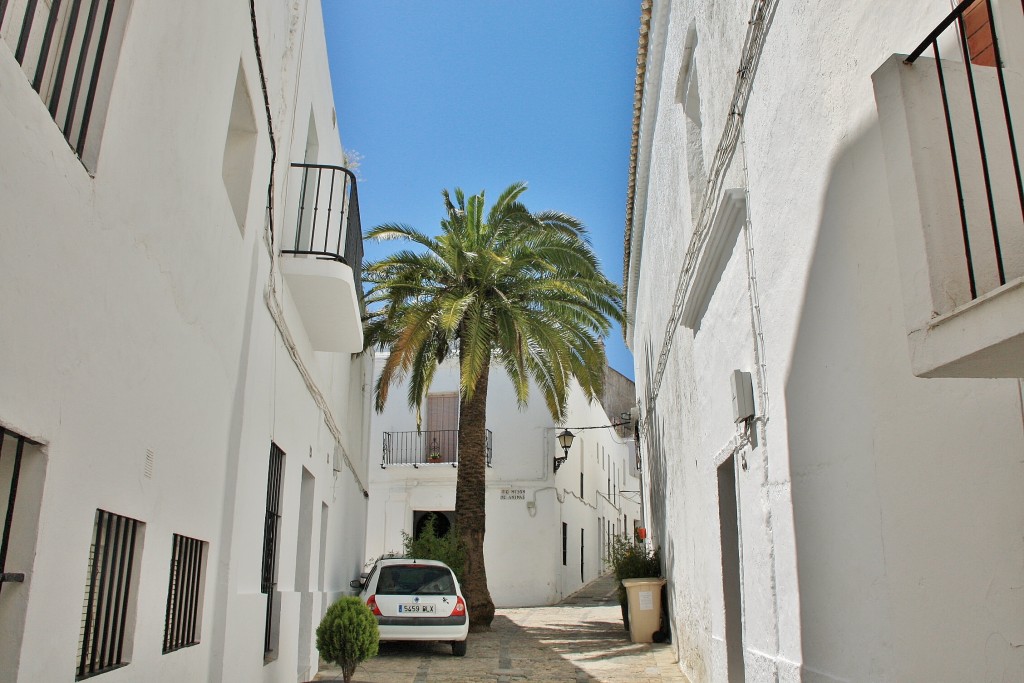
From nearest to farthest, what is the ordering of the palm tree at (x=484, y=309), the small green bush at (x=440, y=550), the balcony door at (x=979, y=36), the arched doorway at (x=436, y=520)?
1. the balcony door at (x=979, y=36)
2. the palm tree at (x=484, y=309)
3. the small green bush at (x=440, y=550)
4. the arched doorway at (x=436, y=520)

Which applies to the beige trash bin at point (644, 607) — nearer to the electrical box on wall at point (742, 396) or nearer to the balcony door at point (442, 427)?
the electrical box on wall at point (742, 396)

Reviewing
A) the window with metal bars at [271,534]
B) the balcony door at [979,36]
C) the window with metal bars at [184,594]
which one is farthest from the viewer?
the window with metal bars at [271,534]

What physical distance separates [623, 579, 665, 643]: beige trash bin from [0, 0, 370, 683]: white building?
5.90m

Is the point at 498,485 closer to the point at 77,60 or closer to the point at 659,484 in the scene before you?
the point at 659,484

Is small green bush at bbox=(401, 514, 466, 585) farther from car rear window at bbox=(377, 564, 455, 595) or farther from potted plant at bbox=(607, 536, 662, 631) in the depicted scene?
car rear window at bbox=(377, 564, 455, 595)

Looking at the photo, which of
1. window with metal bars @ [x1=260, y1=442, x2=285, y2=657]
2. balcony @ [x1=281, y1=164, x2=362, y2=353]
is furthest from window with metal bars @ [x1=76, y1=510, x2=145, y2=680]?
balcony @ [x1=281, y1=164, x2=362, y2=353]

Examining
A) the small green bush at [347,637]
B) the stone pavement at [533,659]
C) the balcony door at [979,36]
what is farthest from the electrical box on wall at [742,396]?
the stone pavement at [533,659]

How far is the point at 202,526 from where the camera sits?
5.97 m

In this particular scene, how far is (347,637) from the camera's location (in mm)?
9094

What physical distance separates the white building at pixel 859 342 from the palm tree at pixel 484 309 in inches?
297

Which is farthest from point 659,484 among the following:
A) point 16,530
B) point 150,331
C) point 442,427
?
point 442,427

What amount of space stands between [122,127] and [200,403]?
2276mm

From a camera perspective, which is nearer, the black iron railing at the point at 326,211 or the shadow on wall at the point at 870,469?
the shadow on wall at the point at 870,469

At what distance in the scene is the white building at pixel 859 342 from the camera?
9.08ft
